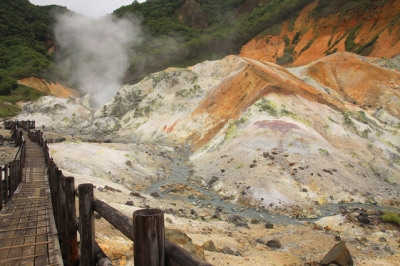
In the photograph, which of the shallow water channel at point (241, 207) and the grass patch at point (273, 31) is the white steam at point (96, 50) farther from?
the shallow water channel at point (241, 207)

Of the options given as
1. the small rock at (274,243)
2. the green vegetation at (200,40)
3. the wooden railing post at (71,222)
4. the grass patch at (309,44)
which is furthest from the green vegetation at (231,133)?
the grass patch at (309,44)

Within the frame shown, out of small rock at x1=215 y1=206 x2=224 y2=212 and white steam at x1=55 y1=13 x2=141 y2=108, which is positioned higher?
white steam at x1=55 y1=13 x2=141 y2=108

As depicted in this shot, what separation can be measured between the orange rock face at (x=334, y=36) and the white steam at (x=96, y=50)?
97.6 ft

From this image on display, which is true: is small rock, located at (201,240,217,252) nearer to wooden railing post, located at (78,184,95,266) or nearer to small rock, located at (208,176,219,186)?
wooden railing post, located at (78,184,95,266)

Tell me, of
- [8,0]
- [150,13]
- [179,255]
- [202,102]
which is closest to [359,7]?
[202,102]

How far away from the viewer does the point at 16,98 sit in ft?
207

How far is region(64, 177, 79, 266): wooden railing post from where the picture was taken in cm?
429

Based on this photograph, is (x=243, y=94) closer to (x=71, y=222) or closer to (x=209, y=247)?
(x=209, y=247)

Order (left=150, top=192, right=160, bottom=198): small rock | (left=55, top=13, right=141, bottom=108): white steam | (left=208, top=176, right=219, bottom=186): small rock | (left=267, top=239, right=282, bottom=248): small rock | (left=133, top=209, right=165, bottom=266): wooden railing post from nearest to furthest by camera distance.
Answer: (left=133, top=209, right=165, bottom=266): wooden railing post
(left=267, top=239, right=282, bottom=248): small rock
(left=150, top=192, right=160, bottom=198): small rock
(left=208, top=176, right=219, bottom=186): small rock
(left=55, top=13, right=141, bottom=108): white steam

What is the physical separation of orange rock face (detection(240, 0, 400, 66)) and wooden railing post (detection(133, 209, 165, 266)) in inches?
1707

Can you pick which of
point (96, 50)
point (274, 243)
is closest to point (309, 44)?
point (274, 243)

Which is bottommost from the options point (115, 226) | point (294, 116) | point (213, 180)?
point (213, 180)

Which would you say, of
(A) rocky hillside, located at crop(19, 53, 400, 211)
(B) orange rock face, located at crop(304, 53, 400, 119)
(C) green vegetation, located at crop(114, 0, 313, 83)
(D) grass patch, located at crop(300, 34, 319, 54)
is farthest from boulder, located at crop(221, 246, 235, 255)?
(D) grass patch, located at crop(300, 34, 319, 54)

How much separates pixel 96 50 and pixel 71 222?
→ 8447cm
